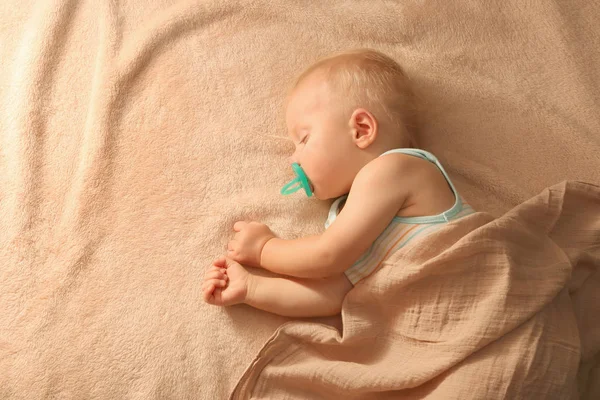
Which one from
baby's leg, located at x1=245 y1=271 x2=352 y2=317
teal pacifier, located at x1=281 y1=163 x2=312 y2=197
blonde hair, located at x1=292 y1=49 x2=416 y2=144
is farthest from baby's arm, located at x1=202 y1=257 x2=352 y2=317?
blonde hair, located at x1=292 y1=49 x2=416 y2=144

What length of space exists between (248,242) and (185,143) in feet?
0.87

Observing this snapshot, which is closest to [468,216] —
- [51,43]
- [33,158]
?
[33,158]

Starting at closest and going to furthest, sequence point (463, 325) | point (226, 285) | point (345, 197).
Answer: point (463, 325)
point (226, 285)
point (345, 197)

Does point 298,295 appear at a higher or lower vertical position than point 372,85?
lower

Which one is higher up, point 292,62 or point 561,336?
point 292,62

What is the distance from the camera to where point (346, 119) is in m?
1.07

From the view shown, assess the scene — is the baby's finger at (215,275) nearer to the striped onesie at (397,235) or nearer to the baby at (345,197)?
the baby at (345,197)

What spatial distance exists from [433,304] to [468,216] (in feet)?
0.54

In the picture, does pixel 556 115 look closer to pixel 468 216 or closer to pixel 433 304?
pixel 468 216

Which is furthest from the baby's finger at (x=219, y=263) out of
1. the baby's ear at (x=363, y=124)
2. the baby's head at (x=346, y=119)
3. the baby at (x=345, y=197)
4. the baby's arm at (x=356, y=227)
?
the baby's ear at (x=363, y=124)

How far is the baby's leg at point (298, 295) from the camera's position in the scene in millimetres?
1015

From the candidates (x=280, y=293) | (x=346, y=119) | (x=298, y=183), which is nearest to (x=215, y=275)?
(x=280, y=293)

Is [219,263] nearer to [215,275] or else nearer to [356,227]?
[215,275]

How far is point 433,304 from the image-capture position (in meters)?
0.96
